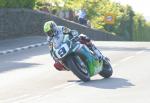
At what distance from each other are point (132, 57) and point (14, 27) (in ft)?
35.0

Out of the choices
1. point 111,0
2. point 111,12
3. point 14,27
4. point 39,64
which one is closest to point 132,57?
point 39,64

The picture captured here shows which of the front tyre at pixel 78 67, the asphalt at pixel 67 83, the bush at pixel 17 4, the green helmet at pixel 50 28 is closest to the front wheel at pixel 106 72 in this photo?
the asphalt at pixel 67 83

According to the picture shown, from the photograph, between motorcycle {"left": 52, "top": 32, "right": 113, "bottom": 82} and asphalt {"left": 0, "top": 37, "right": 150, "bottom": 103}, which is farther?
motorcycle {"left": 52, "top": 32, "right": 113, "bottom": 82}

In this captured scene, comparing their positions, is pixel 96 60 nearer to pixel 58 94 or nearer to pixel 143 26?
pixel 58 94

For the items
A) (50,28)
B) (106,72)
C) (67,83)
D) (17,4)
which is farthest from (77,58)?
(17,4)

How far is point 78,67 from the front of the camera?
1545 centimetres

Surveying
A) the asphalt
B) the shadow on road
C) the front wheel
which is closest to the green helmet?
the asphalt

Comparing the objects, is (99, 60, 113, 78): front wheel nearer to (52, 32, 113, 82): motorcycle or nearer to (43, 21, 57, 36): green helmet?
(52, 32, 113, 82): motorcycle

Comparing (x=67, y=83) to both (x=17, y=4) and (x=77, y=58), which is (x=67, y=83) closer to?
(x=77, y=58)

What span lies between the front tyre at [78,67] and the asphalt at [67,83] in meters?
0.18

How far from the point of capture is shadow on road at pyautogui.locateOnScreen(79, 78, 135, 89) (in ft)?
48.2

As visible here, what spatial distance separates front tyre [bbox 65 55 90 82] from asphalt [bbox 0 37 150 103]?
0.18m

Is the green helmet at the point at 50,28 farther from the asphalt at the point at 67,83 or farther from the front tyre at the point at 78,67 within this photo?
the asphalt at the point at 67,83

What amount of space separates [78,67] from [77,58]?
0.74ft
